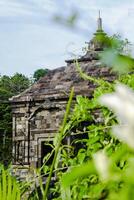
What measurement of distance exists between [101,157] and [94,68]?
16.3 metres

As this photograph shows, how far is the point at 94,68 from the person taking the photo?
1670 centimetres

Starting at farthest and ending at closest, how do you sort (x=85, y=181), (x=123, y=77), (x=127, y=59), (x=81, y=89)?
(x=81, y=89), (x=123, y=77), (x=85, y=181), (x=127, y=59)

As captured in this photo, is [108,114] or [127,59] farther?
[108,114]

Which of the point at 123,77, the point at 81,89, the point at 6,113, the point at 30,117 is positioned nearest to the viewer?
the point at 123,77

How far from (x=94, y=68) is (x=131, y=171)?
16.3m

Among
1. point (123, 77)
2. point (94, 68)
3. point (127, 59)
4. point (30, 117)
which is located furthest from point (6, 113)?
point (127, 59)

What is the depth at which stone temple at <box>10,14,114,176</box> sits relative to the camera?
55.6 feet

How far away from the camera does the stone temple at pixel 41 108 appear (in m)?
17.0

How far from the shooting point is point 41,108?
1798 cm

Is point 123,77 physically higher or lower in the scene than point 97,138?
higher

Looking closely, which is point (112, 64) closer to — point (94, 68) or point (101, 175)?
point (101, 175)

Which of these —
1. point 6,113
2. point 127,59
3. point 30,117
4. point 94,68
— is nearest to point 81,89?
point 94,68

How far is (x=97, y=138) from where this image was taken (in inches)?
93.0

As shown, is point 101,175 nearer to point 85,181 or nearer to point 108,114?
point 85,181
